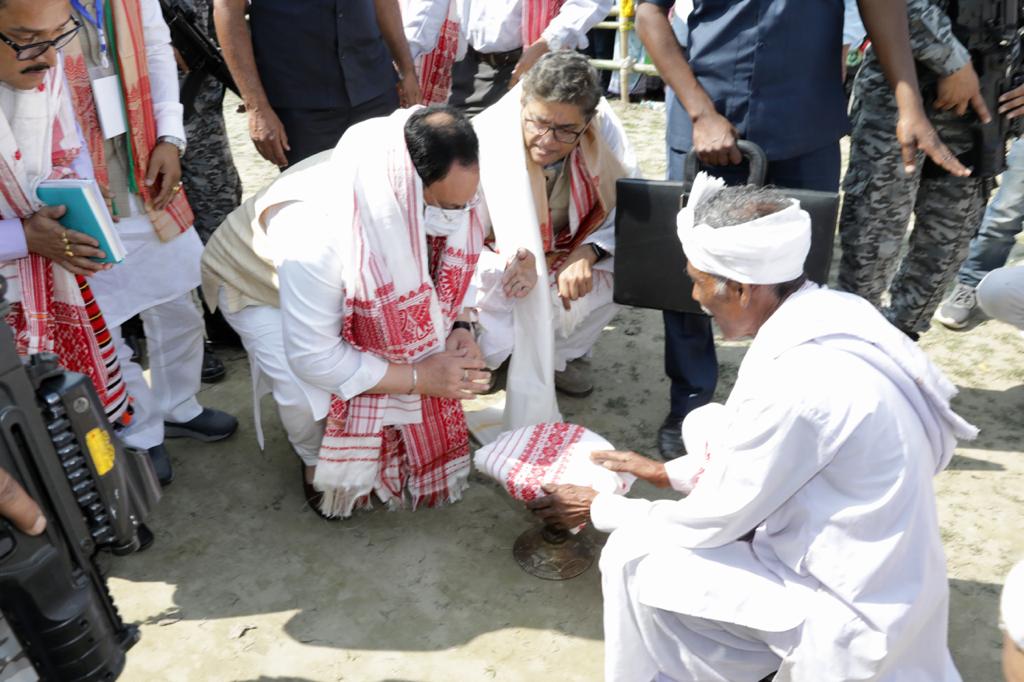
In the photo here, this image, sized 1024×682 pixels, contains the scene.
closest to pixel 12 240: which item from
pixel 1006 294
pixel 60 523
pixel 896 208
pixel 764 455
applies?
pixel 60 523

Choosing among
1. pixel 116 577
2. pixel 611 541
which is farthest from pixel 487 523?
pixel 116 577

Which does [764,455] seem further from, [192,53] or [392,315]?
[192,53]

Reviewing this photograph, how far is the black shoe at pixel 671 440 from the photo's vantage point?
3342 mm

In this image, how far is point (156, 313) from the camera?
3.18 metres

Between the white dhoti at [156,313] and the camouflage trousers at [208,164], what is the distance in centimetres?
81

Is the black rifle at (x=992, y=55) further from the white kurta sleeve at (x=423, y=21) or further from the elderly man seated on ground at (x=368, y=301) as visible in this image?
the white kurta sleeve at (x=423, y=21)

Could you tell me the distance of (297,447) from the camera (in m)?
3.02

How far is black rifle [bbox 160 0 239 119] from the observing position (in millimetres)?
3807

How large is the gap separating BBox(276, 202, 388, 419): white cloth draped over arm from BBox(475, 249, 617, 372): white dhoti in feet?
2.02

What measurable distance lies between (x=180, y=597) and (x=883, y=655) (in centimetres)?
194

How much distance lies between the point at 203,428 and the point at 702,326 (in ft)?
6.08

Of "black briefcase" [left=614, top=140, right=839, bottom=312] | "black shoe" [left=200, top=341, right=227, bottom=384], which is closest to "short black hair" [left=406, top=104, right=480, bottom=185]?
"black briefcase" [left=614, top=140, right=839, bottom=312]

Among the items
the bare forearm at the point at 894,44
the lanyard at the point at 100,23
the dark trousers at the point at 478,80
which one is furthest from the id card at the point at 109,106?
the bare forearm at the point at 894,44

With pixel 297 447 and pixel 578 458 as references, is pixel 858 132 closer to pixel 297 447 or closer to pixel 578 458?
pixel 578 458
